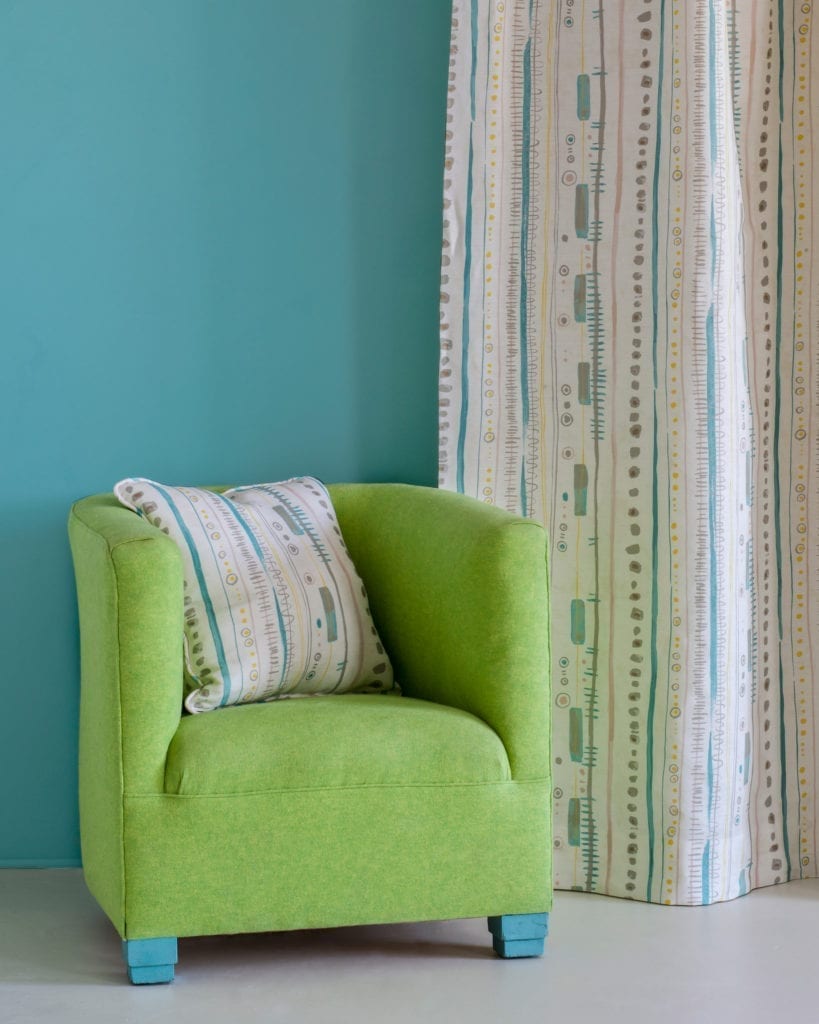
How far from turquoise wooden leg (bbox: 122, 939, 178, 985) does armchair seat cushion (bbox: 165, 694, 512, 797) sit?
0.24 m

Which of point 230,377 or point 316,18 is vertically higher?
point 316,18

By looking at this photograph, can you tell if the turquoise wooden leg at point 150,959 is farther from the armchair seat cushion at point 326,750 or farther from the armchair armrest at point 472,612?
the armchair armrest at point 472,612

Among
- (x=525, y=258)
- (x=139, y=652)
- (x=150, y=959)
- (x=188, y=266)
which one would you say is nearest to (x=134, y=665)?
(x=139, y=652)

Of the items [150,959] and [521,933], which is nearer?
[150,959]

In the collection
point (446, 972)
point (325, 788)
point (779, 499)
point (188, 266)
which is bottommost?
point (446, 972)

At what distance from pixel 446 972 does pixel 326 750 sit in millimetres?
405

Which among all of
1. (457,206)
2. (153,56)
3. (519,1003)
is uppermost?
(153,56)

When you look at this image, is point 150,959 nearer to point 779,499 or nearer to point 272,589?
point 272,589

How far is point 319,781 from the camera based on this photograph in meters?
1.94

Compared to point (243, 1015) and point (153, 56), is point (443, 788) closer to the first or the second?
point (243, 1015)

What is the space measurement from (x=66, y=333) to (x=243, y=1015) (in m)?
1.34

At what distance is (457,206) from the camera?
2.49 meters

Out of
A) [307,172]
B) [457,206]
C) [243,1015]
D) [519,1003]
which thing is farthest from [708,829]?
[307,172]

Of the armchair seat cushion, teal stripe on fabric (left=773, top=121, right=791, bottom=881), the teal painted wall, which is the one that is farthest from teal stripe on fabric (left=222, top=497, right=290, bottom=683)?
teal stripe on fabric (left=773, top=121, right=791, bottom=881)
